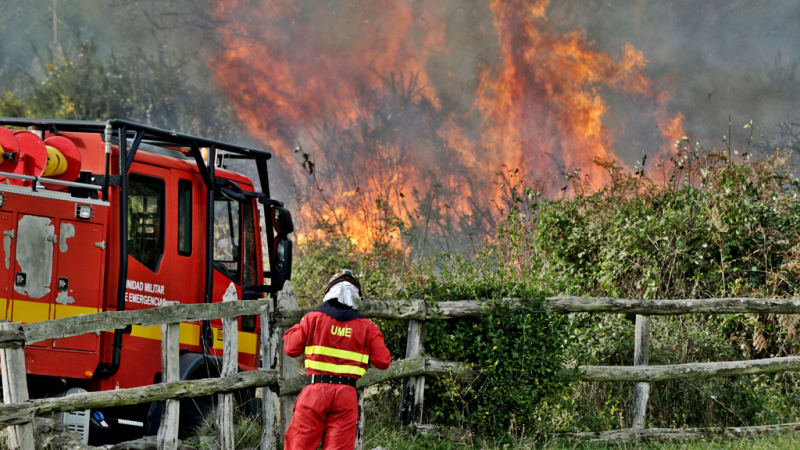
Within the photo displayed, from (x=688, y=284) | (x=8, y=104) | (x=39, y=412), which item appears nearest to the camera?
(x=39, y=412)

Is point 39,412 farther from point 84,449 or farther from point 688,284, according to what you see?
point 688,284

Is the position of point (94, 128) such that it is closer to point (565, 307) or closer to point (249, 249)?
point (249, 249)

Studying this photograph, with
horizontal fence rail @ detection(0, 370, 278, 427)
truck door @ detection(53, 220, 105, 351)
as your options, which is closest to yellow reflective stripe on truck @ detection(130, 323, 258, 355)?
truck door @ detection(53, 220, 105, 351)

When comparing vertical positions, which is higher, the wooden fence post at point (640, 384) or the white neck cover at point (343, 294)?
the white neck cover at point (343, 294)

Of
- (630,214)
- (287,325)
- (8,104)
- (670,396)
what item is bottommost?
(670,396)

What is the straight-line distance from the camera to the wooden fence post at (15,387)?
12.7ft

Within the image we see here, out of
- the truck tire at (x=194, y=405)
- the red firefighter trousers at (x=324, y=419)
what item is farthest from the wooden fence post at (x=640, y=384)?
the truck tire at (x=194, y=405)

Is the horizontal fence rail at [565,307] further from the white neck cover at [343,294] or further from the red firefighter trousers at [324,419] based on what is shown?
the red firefighter trousers at [324,419]

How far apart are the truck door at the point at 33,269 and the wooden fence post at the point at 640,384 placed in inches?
225

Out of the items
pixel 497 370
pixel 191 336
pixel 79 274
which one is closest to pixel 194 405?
pixel 191 336

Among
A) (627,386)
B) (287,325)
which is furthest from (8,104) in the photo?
(627,386)

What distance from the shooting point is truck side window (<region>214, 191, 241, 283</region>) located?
650 centimetres

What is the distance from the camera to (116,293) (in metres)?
5.44

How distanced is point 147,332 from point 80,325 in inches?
56.0
